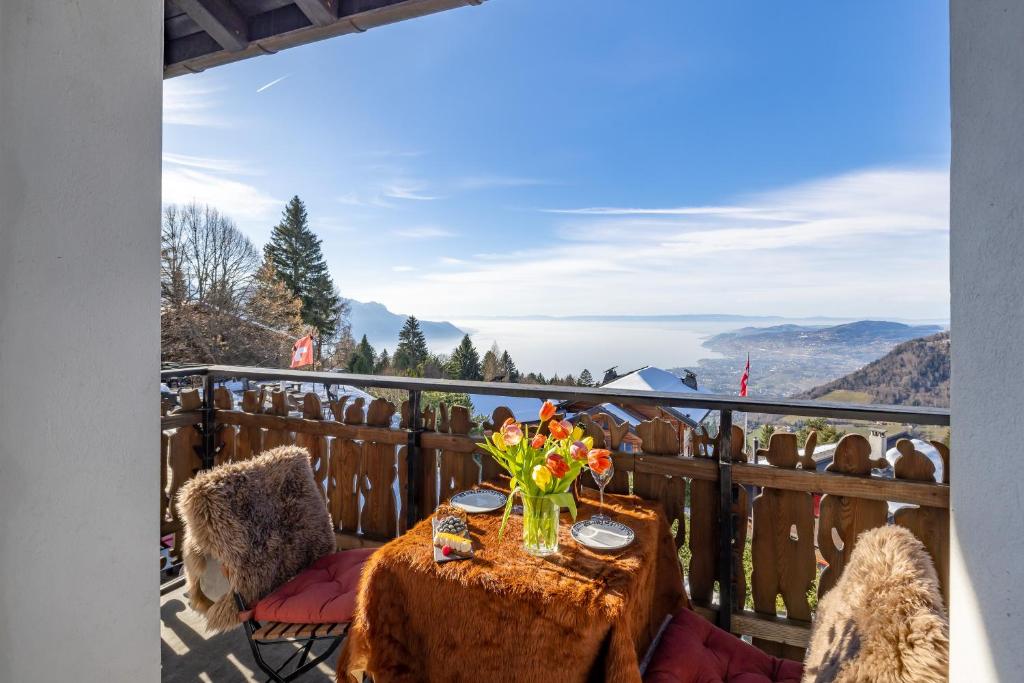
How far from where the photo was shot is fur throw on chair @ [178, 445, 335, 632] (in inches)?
61.7

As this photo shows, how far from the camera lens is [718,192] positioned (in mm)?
18641

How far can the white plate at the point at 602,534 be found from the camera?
1.42m

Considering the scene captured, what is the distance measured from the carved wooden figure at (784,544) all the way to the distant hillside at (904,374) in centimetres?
389

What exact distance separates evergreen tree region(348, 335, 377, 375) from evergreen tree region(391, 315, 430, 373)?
4.02ft

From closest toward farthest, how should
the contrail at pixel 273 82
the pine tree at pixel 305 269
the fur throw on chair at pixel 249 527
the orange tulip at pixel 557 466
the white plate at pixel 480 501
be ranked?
1. the orange tulip at pixel 557 466
2. the fur throw on chair at pixel 249 527
3. the white plate at pixel 480 501
4. the contrail at pixel 273 82
5. the pine tree at pixel 305 269

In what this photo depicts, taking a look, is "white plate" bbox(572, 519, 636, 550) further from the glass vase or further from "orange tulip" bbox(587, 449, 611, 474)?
"orange tulip" bbox(587, 449, 611, 474)

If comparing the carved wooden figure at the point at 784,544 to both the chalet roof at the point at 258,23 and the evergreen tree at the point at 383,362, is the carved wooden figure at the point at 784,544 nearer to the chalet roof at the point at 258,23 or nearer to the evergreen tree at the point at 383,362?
the chalet roof at the point at 258,23

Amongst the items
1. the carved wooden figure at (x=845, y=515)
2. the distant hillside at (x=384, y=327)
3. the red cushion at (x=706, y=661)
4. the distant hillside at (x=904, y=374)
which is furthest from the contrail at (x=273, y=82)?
the red cushion at (x=706, y=661)

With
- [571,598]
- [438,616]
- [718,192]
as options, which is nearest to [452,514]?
[438,616]

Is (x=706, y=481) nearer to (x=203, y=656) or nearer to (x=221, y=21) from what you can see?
(x=203, y=656)

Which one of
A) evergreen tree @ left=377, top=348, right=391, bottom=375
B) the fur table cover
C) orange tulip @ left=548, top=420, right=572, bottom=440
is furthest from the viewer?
evergreen tree @ left=377, top=348, right=391, bottom=375

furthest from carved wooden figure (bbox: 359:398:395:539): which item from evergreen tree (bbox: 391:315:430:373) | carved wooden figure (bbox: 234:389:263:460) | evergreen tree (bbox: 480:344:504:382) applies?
evergreen tree (bbox: 391:315:430:373)

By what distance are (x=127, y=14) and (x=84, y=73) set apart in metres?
0.13

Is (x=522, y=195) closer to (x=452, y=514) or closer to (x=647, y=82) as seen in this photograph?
(x=647, y=82)
